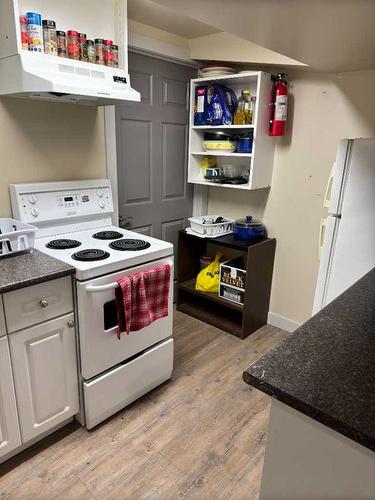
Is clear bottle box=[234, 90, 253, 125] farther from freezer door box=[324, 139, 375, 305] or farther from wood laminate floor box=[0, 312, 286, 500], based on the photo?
wood laminate floor box=[0, 312, 286, 500]

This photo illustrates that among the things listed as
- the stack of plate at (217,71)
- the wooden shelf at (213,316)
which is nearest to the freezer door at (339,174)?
the stack of plate at (217,71)

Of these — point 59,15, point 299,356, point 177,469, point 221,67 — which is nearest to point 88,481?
point 177,469

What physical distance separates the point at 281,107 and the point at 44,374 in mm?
2168

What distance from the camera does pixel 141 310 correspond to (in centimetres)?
177

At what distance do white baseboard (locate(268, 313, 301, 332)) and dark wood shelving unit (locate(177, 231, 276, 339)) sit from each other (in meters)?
0.05

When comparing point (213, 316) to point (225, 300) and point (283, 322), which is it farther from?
point (283, 322)

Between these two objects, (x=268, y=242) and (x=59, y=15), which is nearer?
(x=59, y=15)

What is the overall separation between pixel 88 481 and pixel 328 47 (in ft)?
6.54

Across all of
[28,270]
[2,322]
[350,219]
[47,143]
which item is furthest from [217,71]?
[2,322]

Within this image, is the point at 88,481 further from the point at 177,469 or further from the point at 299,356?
the point at 299,356

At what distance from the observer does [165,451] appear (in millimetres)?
1721

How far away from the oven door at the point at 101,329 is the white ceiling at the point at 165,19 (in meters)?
1.50

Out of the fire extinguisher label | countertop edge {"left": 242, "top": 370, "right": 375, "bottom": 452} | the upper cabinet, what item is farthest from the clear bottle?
countertop edge {"left": 242, "top": 370, "right": 375, "bottom": 452}

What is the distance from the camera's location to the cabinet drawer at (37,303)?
4.68 feet
